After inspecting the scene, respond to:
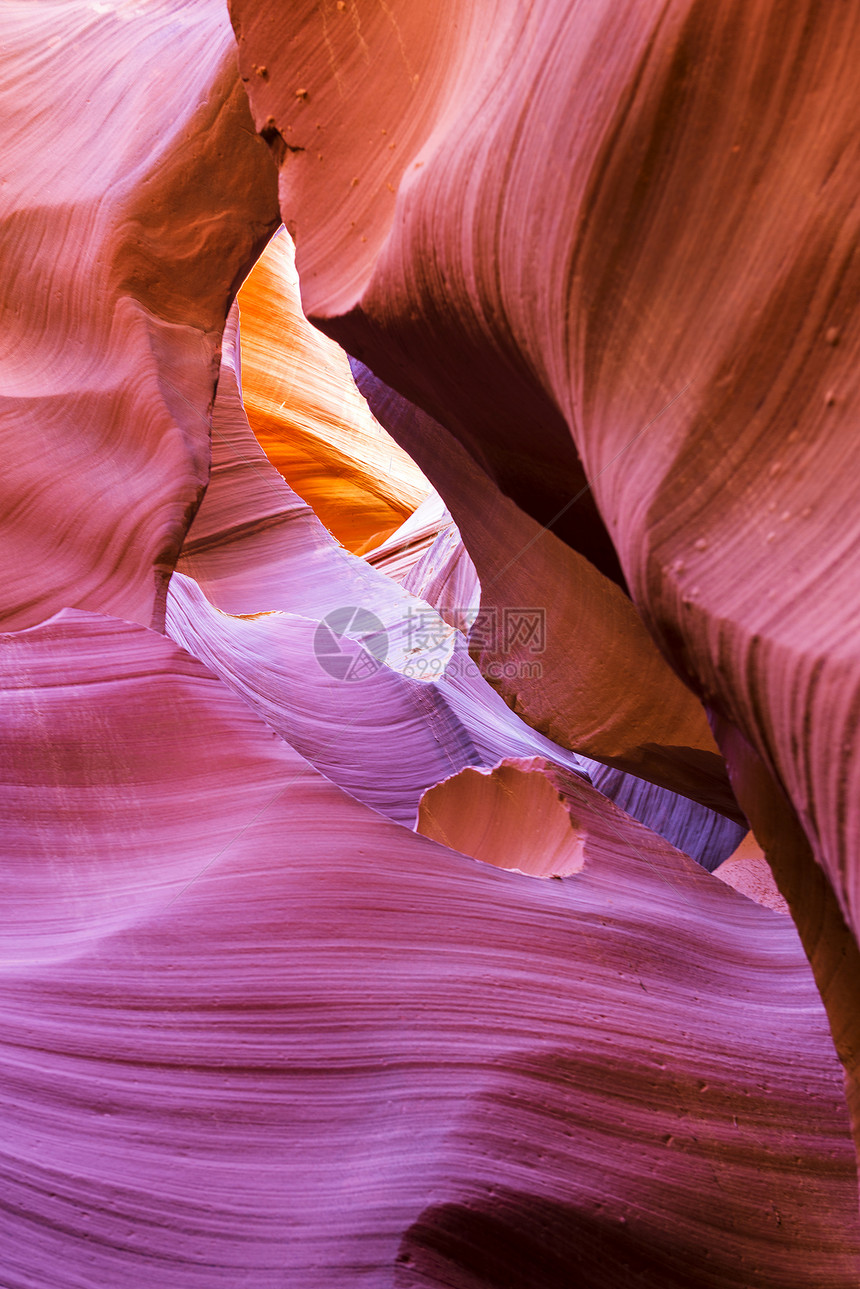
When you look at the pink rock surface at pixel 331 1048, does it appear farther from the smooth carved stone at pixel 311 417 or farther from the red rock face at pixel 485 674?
the smooth carved stone at pixel 311 417

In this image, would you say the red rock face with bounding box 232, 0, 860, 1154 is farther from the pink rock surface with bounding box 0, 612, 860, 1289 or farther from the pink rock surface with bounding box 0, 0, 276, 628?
the pink rock surface with bounding box 0, 0, 276, 628

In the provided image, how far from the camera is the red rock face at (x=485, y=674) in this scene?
802 mm

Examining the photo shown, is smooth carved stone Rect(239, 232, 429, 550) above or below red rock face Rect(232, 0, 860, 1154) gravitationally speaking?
below

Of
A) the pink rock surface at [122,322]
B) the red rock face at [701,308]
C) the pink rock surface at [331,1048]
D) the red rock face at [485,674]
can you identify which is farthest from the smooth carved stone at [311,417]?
the red rock face at [701,308]

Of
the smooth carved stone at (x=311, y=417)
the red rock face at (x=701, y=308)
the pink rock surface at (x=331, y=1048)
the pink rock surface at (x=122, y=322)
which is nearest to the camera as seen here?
the red rock face at (x=701, y=308)

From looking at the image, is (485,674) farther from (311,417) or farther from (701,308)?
(311,417)

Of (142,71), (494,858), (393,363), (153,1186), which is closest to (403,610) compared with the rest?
(494,858)

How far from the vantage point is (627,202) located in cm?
88

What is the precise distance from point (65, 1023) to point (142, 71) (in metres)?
2.42

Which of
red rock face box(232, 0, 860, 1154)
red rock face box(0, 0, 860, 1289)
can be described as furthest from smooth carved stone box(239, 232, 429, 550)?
red rock face box(232, 0, 860, 1154)

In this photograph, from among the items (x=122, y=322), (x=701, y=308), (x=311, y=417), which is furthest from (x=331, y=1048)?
(x=311, y=417)

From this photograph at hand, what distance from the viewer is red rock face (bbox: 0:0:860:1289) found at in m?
0.80

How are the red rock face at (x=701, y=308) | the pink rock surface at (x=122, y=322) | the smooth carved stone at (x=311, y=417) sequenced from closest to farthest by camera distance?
1. the red rock face at (x=701, y=308)
2. the pink rock surface at (x=122, y=322)
3. the smooth carved stone at (x=311, y=417)

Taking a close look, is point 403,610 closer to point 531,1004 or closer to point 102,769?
point 102,769
